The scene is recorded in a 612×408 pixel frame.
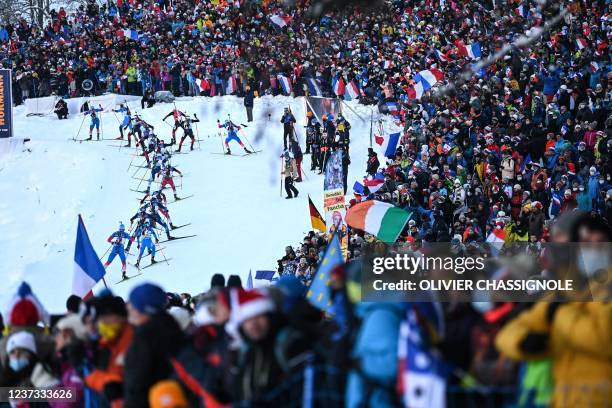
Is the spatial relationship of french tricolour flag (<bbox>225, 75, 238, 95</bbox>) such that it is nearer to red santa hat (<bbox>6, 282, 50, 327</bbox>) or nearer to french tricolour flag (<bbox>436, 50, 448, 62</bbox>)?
french tricolour flag (<bbox>436, 50, 448, 62</bbox>)

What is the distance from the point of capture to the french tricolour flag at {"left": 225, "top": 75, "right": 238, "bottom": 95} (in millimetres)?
35625

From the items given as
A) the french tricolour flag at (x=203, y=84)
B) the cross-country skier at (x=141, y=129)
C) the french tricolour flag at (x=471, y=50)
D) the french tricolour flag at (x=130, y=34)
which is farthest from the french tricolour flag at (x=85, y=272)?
the french tricolour flag at (x=130, y=34)

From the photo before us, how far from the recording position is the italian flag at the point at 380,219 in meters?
14.4

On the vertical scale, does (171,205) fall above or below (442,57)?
below

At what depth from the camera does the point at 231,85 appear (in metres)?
35.9

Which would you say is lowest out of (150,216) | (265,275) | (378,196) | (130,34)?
(265,275)

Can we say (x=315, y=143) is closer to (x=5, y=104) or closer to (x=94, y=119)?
(x=94, y=119)

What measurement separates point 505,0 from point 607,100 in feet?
21.8

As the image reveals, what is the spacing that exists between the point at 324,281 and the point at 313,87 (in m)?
24.0

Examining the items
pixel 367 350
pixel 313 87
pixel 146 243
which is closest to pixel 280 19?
pixel 313 87

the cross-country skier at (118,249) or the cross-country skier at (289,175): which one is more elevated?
the cross-country skier at (289,175)

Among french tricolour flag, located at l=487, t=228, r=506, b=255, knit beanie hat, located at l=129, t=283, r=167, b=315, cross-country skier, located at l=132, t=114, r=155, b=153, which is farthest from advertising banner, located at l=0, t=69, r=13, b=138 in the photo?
knit beanie hat, located at l=129, t=283, r=167, b=315

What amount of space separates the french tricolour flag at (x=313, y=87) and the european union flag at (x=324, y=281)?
2272 centimetres

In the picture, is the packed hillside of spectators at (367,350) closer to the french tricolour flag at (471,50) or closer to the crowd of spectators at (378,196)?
the crowd of spectators at (378,196)
